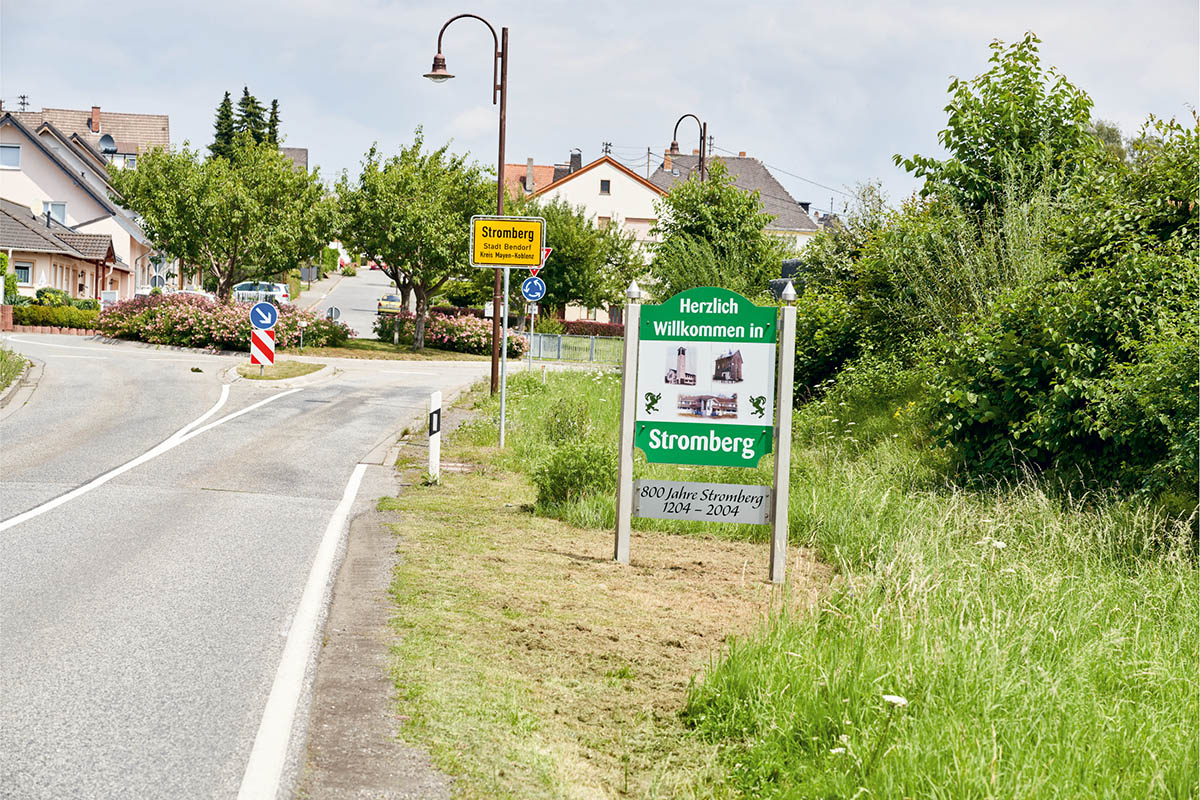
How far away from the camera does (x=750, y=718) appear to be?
490cm

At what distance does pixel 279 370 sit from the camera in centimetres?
3000

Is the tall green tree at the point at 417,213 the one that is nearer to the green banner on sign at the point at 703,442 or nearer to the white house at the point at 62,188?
the white house at the point at 62,188

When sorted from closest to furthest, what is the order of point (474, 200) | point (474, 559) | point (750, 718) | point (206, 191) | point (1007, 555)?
point (750, 718) < point (1007, 555) < point (474, 559) < point (206, 191) < point (474, 200)

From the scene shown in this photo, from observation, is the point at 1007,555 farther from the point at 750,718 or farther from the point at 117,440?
the point at 117,440

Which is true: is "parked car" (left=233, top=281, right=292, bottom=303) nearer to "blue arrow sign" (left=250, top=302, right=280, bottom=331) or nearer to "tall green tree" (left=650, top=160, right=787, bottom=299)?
"tall green tree" (left=650, top=160, right=787, bottom=299)

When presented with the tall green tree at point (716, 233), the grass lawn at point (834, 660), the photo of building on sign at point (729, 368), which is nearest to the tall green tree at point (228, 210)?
the tall green tree at point (716, 233)

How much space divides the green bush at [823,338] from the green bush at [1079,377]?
704 cm

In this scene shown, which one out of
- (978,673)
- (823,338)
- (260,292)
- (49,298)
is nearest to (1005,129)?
(823,338)

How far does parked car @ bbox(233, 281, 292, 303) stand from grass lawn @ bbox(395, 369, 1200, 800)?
55.0 meters

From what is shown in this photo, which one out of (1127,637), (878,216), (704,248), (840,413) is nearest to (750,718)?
(1127,637)

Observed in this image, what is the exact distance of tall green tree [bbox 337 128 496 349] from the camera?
4306 cm

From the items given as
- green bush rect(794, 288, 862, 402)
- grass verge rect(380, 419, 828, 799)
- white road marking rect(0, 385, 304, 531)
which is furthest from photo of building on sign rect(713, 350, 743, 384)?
green bush rect(794, 288, 862, 402)

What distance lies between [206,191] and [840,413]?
29.5 meters

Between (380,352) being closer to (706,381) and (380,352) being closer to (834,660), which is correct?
(706,381)
